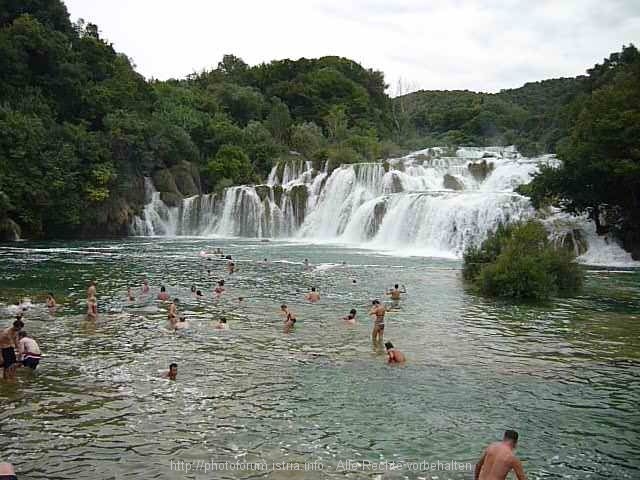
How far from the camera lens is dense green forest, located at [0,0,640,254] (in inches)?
1280

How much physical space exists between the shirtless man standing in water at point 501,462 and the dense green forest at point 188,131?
84.0ft

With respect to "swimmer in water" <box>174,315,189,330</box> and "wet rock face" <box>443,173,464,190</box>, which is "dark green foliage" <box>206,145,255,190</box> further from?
"swimmer in water" <box>174,315,189,330</box>

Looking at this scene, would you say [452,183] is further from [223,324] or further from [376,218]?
[223,324]

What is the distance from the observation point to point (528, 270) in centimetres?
2052

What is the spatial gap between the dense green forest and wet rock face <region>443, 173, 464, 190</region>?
30.1 feet

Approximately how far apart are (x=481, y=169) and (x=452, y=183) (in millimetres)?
2733

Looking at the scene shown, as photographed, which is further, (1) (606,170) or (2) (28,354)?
(1) (606,170)

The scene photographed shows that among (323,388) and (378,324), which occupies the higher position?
(378,324)

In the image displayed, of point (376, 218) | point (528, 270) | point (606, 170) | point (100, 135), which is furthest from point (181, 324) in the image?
point (100, 135)

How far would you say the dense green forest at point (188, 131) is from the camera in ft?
107

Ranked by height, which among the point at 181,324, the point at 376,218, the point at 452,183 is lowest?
the point at 181,324

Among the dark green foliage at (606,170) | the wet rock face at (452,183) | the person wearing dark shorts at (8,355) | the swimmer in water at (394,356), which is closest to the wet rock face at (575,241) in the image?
the dark green foliage at (606,170)

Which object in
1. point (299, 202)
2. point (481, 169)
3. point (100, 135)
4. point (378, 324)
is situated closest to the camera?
point (378, 324)

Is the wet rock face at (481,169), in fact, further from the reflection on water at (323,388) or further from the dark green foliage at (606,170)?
the reflection on water at (323,388)
